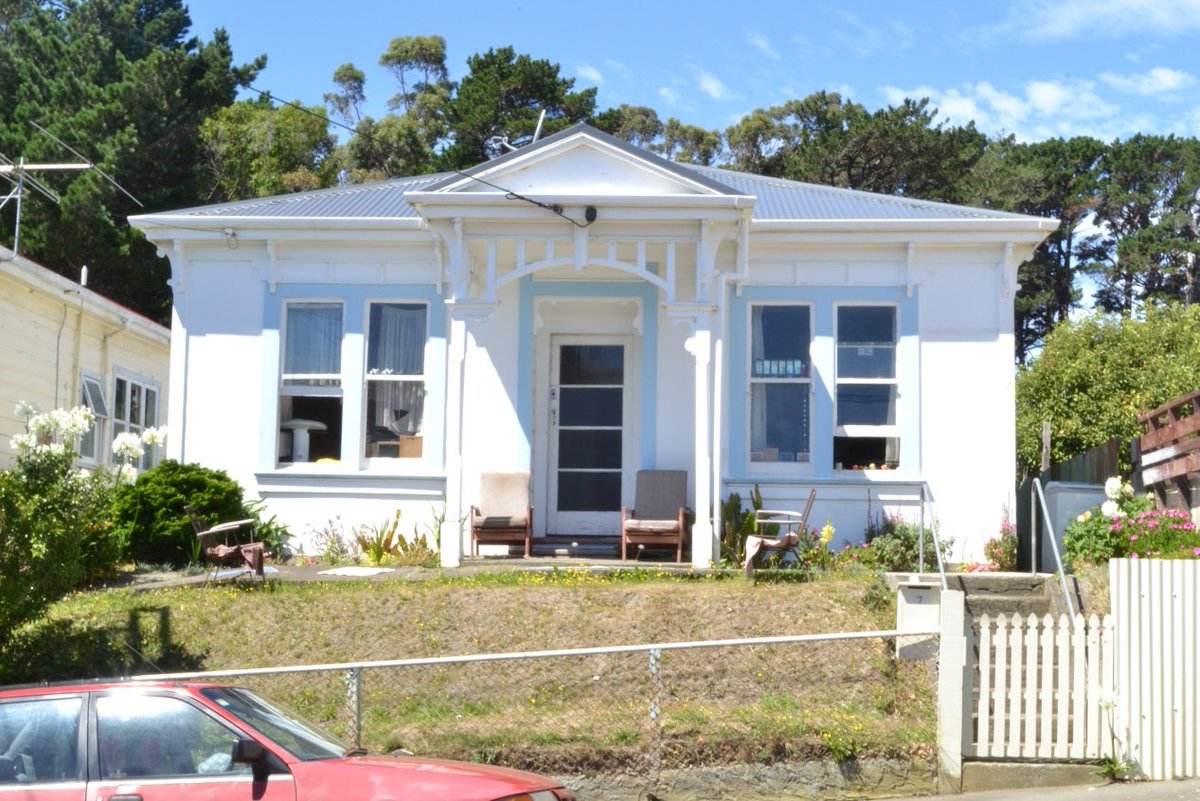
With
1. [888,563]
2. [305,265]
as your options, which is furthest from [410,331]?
[888,563]

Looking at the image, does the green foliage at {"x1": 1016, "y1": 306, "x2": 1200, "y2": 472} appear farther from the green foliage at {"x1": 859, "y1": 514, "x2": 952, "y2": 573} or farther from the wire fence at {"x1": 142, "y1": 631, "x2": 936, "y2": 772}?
the wire fence at {"x1": 142, "y1": 631, "x2": 936, "y2": 772}

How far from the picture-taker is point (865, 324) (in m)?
18.0

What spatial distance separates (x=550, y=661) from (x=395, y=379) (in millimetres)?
7039

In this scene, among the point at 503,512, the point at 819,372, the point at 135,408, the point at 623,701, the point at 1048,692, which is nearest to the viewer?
the point at 1048,692

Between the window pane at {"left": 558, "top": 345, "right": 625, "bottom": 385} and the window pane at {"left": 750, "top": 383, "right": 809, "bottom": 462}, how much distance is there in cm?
172

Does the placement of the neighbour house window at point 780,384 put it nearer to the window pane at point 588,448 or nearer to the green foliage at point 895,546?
the green foliage at point 895,546

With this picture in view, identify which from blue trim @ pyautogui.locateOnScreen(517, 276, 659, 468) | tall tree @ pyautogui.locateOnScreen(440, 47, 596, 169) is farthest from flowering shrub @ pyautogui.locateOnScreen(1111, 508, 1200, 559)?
tall tree @ pyautogui.locateOnScreen(440, 47, 596, 169)

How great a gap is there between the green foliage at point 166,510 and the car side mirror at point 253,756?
9653 millimetres

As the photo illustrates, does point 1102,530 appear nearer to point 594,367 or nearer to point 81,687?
point 594,367

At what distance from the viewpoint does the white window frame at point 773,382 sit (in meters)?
17.7

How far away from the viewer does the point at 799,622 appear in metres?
12.9

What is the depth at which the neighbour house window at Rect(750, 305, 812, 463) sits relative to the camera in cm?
1778

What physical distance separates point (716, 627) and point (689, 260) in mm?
5587

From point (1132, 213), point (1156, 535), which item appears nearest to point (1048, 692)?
point (1156, 535)
